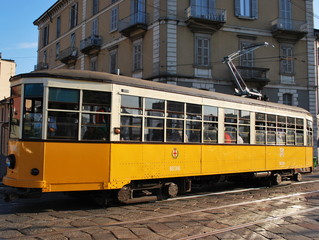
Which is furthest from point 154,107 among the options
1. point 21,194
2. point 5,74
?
point 5,74

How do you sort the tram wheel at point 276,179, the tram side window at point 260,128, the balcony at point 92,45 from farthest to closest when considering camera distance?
the balcony at point 92,45
the tram wheel at point 276,179
the tram side window at point 260,128

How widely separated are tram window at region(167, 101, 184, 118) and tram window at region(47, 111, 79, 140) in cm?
222

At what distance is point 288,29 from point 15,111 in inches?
784

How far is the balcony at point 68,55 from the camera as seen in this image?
2830 cm

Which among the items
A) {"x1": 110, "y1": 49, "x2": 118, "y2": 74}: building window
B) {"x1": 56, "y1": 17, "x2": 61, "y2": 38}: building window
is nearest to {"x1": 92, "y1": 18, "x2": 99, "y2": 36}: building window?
{"x1": 110, "y1": 49, "x2": 118, "y2": 74}: building window

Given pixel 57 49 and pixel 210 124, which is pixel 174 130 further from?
pixel 57 49

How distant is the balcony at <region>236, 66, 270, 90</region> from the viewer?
2091cm

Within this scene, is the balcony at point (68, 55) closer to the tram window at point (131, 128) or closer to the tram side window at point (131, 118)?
the tram side window at point (131, 118)

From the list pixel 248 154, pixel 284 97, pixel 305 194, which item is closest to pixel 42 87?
pixel 248 154

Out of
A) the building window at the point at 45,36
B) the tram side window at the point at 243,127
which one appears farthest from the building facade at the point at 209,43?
the building window at the point at 45,36

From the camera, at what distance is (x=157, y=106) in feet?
25.2

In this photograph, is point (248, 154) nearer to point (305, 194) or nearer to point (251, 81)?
point (305, 194)

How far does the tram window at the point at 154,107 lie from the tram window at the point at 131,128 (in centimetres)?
30

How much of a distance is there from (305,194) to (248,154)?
1.89m
